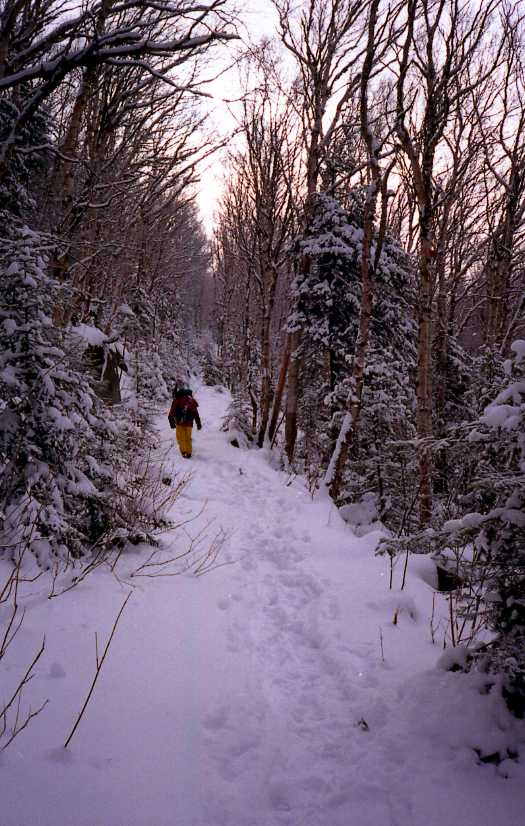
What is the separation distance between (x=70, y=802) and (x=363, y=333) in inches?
250

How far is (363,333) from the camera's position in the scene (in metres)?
6.66

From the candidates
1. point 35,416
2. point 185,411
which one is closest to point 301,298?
point 185,411

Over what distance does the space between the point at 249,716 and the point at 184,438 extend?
7.32 meters

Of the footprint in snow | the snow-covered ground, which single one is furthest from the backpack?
the footprint in snow

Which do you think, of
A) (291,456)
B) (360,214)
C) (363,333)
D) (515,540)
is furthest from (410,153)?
(291,456)

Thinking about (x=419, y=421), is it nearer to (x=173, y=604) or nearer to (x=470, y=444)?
(x=470, y=444)

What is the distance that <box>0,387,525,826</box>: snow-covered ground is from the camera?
5.86 feet

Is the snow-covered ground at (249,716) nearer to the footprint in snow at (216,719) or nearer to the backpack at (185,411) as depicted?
the footprint in snow at (216,719)

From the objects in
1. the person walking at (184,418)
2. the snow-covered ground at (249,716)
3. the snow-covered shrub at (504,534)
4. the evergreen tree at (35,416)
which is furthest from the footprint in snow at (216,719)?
the person walking at (184,418)

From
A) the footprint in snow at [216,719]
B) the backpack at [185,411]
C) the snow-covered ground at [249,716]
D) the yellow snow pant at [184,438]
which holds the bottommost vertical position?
the footprint in snow at [216,719]

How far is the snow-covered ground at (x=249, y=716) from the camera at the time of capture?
70.4 inches

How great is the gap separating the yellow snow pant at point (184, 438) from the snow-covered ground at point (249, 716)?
18.1ft

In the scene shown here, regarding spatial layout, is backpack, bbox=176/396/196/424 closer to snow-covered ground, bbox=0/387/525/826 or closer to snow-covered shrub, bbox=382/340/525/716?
snow-covered ground, bbox=0/387/525/826

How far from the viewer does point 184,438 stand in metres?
9.42
